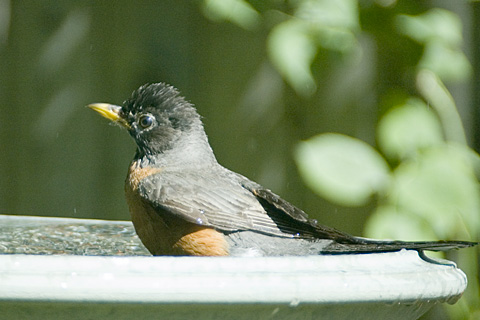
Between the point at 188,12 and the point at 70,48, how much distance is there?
0.55 m

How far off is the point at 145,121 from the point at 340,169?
707 mm

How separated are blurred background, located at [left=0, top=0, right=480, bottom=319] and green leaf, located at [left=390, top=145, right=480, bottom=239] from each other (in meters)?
0.21

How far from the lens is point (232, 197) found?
6.99 ft

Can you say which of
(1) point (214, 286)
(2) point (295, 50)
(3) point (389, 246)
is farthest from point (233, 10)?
(1) point (214, 286)

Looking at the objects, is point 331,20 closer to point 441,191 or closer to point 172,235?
point 441,191

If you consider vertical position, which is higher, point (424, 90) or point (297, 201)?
point (424, 90)

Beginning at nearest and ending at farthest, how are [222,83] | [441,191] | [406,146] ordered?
[441,191], [406,146], [222,83]

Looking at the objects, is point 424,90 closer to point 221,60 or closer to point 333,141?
point 333,141

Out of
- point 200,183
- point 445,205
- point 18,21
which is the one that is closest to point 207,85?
point 18,21

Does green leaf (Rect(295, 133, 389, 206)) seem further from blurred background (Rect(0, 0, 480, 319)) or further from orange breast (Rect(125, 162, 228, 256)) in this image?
orange breast (Rect(125, 162, 228, 256))

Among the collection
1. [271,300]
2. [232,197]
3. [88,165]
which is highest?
[271,300]

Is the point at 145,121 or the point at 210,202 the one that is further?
the point at 145,121

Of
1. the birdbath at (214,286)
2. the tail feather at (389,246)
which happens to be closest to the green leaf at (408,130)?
the tail feather at (389,246)

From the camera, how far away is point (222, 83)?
10.6 ft
